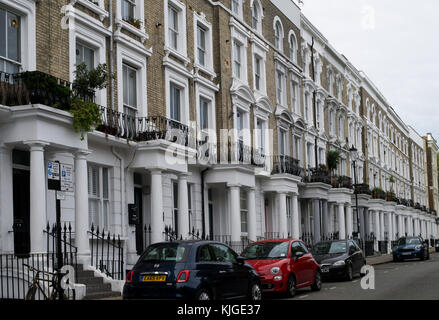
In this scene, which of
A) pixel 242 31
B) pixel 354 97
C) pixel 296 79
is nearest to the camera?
pixel 242 31

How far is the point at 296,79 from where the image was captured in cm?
3659

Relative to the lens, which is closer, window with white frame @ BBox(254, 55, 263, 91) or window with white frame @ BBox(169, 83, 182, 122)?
window with white frame @ BBox(169, 83, 182, 122)

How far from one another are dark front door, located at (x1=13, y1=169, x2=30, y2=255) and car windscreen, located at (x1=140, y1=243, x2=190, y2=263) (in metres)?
4.20

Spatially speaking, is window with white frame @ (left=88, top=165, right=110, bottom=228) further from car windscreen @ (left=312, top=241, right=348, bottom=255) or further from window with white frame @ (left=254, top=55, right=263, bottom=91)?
window with white frame @ (left=254, top=55, right=263, bottom=91)

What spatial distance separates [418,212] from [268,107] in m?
44.2

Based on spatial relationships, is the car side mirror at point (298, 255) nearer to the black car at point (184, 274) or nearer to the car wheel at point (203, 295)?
the black car at point (184, 274)

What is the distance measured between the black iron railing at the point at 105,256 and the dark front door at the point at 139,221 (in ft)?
6.02

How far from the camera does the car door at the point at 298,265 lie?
57.5ft

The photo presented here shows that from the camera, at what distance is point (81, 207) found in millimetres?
16469

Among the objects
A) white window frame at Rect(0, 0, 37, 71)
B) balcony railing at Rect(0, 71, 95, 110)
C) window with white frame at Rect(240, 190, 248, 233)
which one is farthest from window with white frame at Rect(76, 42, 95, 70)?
window with white frame at Rect(240, 190, 248, 233)

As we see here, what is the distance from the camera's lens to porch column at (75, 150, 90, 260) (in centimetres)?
1644

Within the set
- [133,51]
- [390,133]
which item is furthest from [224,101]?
[390,133]
